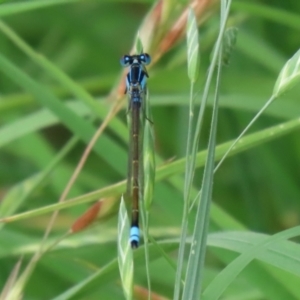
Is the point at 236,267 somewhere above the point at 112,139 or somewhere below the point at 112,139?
below

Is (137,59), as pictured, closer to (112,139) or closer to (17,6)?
(17,6)

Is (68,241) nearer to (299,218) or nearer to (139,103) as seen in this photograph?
(139,103)

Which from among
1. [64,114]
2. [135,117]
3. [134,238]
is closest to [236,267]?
[134,238]

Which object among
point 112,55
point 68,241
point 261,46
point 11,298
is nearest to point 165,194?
point 68,241

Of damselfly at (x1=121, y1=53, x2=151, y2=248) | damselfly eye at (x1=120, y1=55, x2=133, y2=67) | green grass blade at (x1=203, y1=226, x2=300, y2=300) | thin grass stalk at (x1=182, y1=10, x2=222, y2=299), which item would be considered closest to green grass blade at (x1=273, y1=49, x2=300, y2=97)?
thin grass stalk at (x1=182, y1=10, x2=222, y2=299)

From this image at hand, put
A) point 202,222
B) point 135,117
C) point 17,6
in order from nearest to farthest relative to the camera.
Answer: point 202,222
point 135,117
point 17,6

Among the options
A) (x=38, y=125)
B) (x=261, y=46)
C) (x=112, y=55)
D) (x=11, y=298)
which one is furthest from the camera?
(x=112, y=55)
